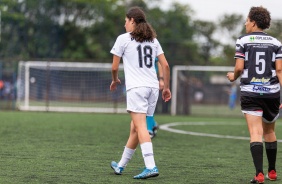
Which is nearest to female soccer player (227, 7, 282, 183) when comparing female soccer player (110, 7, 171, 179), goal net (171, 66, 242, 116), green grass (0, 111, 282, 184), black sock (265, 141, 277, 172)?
black sock (265, 141, 277, 172)

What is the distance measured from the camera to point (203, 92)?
3562 centimetres

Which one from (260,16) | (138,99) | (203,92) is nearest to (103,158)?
(138,99)

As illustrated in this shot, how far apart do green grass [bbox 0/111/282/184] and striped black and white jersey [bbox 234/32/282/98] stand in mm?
1079

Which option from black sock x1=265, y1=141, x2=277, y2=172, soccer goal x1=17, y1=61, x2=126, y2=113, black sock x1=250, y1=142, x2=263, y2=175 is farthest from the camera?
soccer goal x1=17, y1=61, x2=126, y2=113

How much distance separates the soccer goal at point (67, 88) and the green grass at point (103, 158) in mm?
14390

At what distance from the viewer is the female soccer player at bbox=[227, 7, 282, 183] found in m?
7.32

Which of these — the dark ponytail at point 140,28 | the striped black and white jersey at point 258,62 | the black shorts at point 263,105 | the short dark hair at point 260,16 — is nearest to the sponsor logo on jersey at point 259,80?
the striped black and white jersey at point 258,62

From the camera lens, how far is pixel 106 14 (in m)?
65.6

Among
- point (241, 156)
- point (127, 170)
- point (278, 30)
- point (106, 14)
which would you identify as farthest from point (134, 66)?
point (106, 14)

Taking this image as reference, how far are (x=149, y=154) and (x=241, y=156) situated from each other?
3.44m

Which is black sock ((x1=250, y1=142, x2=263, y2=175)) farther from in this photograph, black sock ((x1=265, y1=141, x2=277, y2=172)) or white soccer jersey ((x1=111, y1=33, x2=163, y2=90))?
white soccer jersey ((x1=111, y1=33, x2=163, y2=90))

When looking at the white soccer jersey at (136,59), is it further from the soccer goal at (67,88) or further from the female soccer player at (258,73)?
the soccer goal at (67,88)

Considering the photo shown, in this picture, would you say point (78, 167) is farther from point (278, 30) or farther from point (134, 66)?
point (278, 30)

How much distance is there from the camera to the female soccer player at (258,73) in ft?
24.0
